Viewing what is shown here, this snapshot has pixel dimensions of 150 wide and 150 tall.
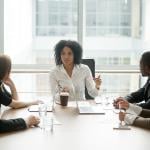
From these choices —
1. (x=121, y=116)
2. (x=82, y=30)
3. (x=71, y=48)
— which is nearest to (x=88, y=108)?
(x=121, y=116)

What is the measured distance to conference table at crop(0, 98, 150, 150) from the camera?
5.76ft

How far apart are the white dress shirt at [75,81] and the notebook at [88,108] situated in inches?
17.8

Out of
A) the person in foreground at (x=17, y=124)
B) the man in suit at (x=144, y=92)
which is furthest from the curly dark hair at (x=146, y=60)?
the person in foreground at (x=17, y=124)

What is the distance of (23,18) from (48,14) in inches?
14.0

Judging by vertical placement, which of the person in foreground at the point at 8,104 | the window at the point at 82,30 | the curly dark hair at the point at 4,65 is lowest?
the person in foreground at the point at 8,104

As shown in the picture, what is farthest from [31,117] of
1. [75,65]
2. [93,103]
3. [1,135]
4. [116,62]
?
[116,62]

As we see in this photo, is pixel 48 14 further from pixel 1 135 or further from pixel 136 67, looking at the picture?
pixel 1 135

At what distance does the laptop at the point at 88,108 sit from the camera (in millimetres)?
2523

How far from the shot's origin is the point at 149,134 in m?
1.98

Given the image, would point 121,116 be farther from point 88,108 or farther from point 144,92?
point 144,92

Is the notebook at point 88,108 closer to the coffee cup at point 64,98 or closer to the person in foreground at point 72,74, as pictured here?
the coffee cup at point 64,98

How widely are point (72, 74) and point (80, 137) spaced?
60.4 inches

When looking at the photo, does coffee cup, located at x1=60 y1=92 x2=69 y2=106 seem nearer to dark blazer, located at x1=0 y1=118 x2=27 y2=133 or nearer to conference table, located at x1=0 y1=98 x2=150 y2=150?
conference table, located at x1=0 y1=98 x2=150 y2=150

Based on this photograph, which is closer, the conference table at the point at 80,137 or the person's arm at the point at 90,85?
the conference table at the point at 80,137
